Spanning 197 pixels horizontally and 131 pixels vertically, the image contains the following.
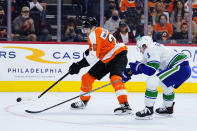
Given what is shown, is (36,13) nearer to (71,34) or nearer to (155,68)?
(71,34)

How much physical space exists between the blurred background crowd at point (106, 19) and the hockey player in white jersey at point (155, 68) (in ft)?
11.6

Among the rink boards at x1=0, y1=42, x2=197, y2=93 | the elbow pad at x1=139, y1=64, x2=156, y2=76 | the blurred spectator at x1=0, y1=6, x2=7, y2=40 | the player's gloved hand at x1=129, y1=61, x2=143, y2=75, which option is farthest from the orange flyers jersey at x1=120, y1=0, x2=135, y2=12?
the elbow pad at x1=139, y1=64, x2=156, y2=76

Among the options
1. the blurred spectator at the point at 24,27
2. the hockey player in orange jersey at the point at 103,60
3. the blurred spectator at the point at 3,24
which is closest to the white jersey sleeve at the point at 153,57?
the hockey player in orange jersey at the point at 103,60

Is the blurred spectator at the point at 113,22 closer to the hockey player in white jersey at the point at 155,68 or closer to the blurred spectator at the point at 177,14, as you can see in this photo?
the blurred spectator at the point at 177,14

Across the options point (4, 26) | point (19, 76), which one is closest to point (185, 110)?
point (19, 76)

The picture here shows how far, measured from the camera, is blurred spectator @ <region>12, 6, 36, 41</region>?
815cm

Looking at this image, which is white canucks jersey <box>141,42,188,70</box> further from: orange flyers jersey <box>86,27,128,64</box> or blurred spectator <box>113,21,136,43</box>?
blurred spectator <box>113,21,136,43</box>

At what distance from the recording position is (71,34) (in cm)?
844

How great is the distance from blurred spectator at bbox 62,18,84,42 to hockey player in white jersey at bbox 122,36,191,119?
3439 millimetres

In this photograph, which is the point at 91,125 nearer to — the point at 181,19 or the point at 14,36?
the point at 14,36

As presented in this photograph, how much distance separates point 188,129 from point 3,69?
4338 mm

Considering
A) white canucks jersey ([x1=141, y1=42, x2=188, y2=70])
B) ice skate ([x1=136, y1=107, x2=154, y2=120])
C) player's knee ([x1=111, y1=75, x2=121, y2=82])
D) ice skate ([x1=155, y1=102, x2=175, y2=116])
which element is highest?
white canucks jersey ([x1=141, y1=42, x2=188, y2=70])

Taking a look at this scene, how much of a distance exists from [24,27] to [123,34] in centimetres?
187

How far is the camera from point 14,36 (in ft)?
26.6
